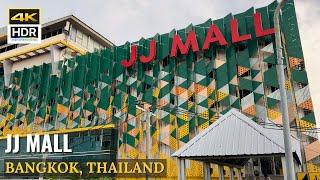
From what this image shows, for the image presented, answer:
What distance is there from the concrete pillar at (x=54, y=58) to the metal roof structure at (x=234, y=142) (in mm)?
41688

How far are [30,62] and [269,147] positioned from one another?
184 feet

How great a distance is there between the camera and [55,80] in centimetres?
5725

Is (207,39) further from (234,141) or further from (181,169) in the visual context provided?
(234,141)

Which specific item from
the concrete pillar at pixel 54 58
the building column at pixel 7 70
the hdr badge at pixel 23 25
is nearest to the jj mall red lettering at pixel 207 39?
the hdr badge at pixel 23 25

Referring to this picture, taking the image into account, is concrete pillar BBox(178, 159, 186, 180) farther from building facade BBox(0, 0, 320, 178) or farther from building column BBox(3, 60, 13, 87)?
building column BBox(3, 60, 13, 87)

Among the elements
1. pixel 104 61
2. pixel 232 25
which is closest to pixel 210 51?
pixel 232 25

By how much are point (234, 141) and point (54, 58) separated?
46493 millimetres

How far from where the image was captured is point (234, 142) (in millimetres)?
20219

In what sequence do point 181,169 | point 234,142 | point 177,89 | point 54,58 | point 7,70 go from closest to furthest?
point 234,142, point 181,169, point 177,89, point 54,58, point 7,70

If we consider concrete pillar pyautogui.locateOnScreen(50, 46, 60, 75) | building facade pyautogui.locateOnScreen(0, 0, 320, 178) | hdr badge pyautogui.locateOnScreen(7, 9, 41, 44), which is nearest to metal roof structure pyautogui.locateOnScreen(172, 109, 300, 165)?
building facade pyautogui.locateOnScreen(0, 0, 320, 178)

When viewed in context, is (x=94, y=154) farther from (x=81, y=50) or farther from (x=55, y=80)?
(x=81, y=50)

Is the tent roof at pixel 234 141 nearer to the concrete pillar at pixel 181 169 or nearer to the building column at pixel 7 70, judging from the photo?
the concrete pillar at pixel 181 169

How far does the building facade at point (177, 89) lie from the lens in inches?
1475

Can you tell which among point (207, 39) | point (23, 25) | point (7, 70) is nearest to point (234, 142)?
point (207, 39)
